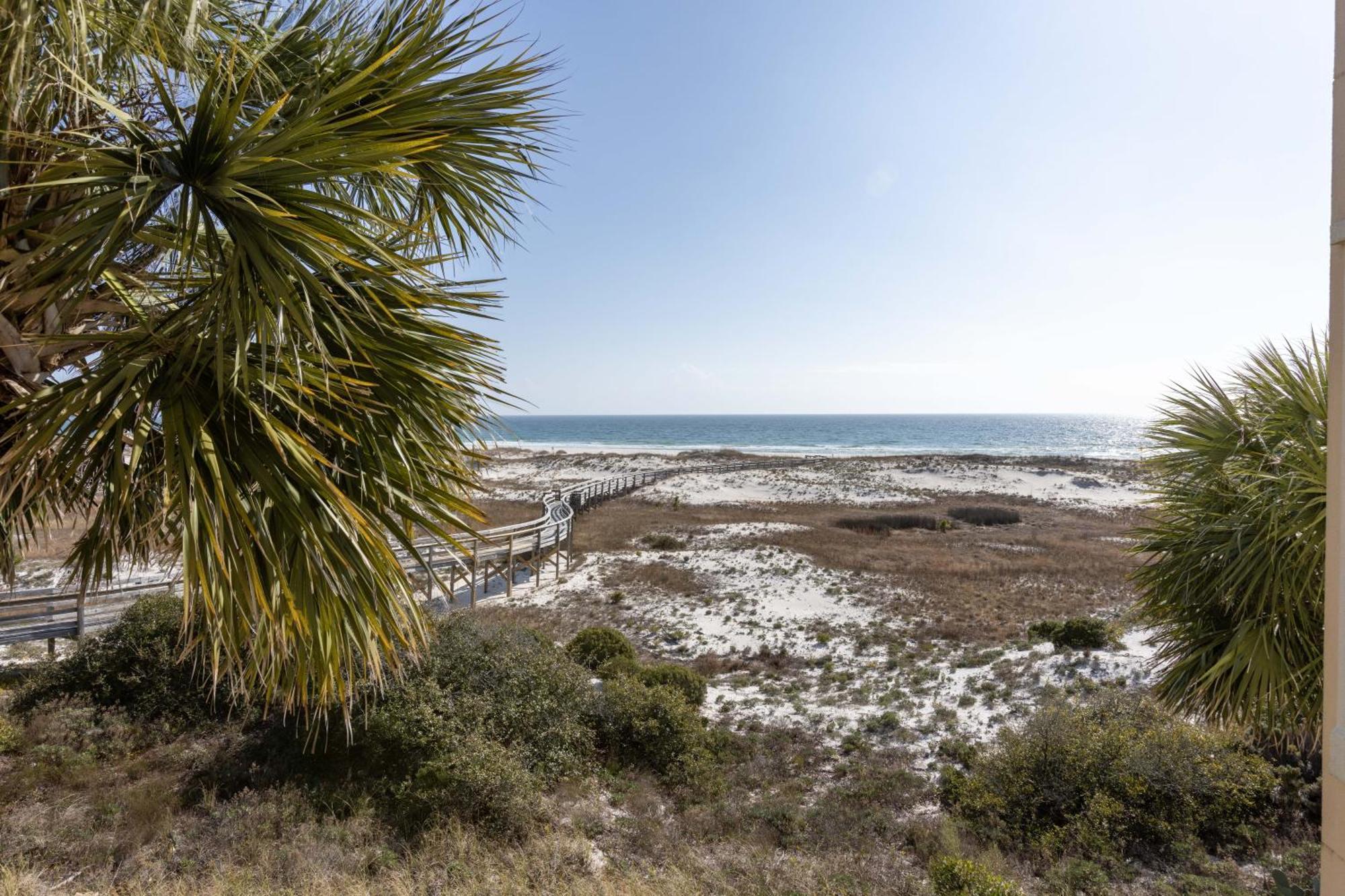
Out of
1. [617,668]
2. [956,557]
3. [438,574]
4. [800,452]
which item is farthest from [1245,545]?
[800,452]

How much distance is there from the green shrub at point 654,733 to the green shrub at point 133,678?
4.74 m

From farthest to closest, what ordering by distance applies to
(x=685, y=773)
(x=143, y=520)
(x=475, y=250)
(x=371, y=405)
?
(x=685, y=773), (x=475, y=250), (x=143, y=520), (x=371, y=405)

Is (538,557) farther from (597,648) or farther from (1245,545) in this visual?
(1245,545)

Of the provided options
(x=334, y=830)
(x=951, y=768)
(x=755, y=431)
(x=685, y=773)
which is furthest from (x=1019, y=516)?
(x=755, y=431)

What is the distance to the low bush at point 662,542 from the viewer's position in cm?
2209

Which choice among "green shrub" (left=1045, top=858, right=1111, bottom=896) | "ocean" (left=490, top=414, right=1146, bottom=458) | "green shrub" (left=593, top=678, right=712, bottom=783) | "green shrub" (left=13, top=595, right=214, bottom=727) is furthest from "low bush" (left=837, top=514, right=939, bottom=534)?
"ocean" (left=490, top=414, right=1146, bottom=458)

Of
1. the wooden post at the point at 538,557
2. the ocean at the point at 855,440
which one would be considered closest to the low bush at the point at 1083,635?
the wooden post at the point at 538,557

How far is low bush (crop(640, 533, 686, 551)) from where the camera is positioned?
22.1 metres

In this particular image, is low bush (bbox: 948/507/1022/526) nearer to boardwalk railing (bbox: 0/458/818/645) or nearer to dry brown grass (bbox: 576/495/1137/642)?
dry brown grass (bbox: 576/495/1137/642)

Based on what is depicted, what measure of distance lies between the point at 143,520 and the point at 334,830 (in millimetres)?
3816

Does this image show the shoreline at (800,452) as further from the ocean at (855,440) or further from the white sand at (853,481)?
the white sand at (853,481)

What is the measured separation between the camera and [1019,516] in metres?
32.1

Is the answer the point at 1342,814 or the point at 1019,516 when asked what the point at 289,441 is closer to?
the point at 1342,814

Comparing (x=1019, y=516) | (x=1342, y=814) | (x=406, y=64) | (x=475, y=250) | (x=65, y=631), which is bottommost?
(x=1019, y=516)
